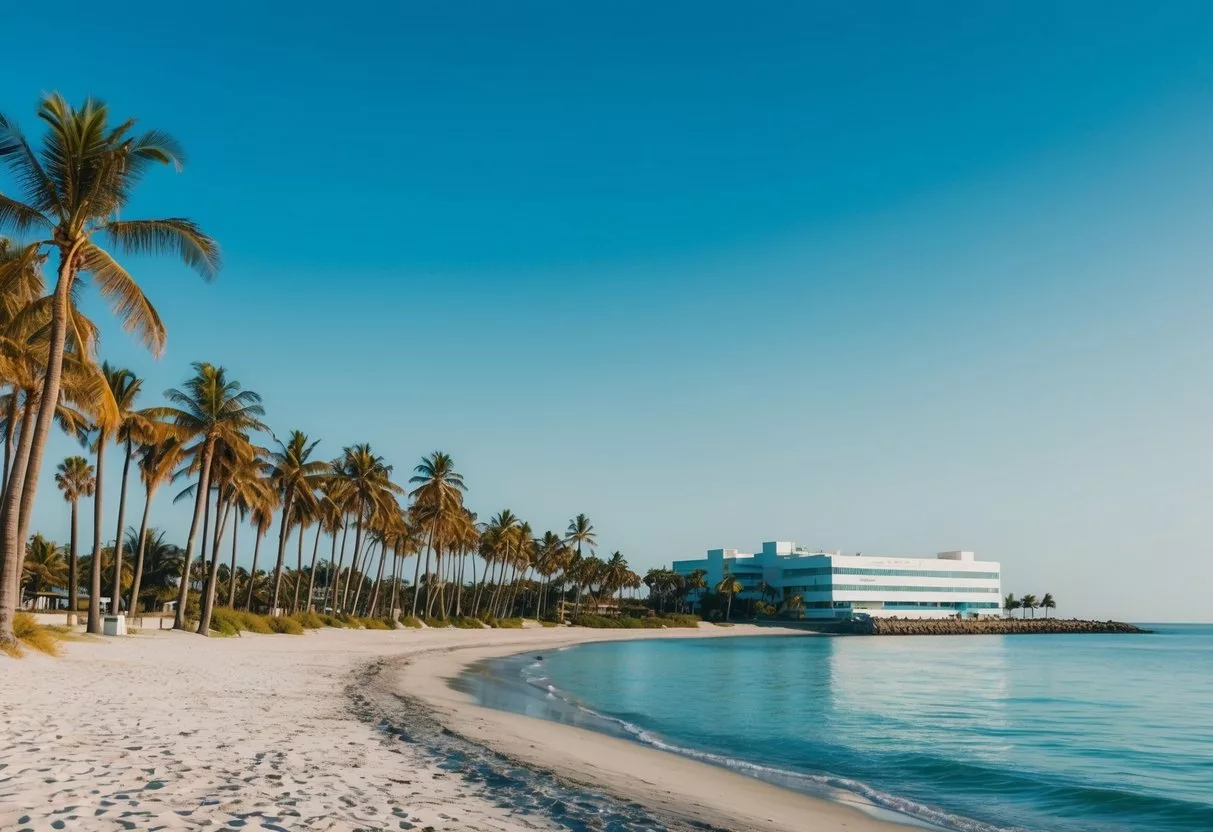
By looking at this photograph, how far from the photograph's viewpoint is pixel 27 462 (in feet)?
70.1

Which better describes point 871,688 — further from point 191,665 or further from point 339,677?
point 191,665

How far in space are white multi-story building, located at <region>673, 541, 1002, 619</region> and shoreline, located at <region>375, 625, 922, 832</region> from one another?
430 feet

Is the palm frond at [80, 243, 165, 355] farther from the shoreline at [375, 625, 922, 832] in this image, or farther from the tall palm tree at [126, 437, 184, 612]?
the tall palm tree at [126, 437, 184, 612]

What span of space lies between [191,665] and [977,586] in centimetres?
15747

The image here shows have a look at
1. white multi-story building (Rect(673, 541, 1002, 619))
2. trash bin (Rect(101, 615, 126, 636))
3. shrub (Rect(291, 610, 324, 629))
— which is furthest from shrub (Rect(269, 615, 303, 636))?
white multi-story building (Rect(673, 541, 1002, 619))

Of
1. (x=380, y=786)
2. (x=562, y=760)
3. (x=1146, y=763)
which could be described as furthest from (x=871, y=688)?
(x=380, y=786)

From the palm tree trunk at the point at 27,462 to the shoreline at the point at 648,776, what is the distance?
877 cm

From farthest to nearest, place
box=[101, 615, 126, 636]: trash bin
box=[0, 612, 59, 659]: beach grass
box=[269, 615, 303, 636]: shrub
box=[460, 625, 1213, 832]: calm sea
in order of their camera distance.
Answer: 1. box=[269, 615, 303, 636]: shrub
2. box=[101, 615, 126, 636]: trash bin
3. box=[0, 612, 59, 659]: beach grass
4. box=[460, 625, 1213, 832]: calm sea

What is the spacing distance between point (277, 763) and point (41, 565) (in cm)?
7614

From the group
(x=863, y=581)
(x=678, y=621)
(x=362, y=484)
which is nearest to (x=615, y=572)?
(x=678, y=621)

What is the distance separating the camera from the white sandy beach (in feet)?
24.8

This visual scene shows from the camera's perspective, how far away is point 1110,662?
202 ft

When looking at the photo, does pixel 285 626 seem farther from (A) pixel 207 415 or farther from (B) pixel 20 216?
(B) pixel 20 216

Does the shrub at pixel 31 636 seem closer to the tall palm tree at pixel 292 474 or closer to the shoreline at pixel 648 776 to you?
the shoreline at pixel 648 776
